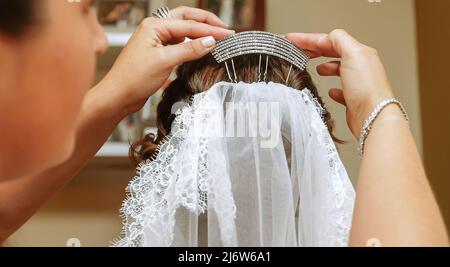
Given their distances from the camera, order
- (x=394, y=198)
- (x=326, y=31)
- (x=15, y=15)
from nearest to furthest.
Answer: (x=15, y=15), (x=394, y=198), (x=326, y=31)

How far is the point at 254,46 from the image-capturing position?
0.68m

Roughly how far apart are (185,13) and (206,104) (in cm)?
22

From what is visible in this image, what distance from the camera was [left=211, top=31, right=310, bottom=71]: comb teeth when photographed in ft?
2.24

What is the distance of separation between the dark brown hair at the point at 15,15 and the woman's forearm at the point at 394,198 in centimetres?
41

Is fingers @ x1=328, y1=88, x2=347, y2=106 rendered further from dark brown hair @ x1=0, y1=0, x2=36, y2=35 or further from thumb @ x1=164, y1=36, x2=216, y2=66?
dark brown hair @ x1=0, y1=0, x2=36, y2=35

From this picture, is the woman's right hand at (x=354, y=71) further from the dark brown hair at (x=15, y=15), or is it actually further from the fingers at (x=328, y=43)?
the dark brown hair at (x=15, y=15)

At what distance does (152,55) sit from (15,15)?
323 millimetres

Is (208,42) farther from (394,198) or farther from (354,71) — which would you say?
(394,198)

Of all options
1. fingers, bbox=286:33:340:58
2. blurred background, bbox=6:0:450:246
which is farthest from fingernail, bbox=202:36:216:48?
blurred background, bbox=6:0:450:246

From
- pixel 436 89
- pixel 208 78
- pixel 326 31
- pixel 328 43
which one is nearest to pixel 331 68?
pixel 328 43

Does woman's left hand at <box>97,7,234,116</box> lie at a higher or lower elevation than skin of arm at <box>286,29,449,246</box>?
higher

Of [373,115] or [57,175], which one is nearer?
[373,115]

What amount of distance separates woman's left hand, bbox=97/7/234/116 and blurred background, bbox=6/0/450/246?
0.32 m

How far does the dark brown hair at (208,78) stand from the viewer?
27.6 inches
